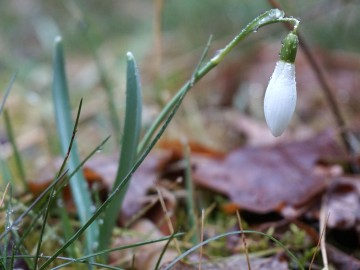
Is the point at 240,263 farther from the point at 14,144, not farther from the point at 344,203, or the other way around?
the point at 14,144

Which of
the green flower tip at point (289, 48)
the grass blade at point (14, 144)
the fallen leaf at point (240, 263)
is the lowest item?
the fallen leaf at point (240, 263)

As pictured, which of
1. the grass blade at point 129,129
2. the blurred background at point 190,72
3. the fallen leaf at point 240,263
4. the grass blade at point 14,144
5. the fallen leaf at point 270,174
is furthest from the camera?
the blurred background at point 190,72

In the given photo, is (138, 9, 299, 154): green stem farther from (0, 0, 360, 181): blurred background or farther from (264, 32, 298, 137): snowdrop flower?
(0, 0, 360, 181): blurred background

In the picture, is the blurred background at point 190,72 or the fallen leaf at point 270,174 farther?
the blurred background at point 190,72

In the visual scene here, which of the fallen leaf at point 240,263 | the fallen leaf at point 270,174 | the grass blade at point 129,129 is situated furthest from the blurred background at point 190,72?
the fallen leaf at point 240,263

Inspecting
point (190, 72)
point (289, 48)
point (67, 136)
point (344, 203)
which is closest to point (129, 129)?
point (67, 136)

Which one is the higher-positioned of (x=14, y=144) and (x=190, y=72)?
(x=14, y=144)

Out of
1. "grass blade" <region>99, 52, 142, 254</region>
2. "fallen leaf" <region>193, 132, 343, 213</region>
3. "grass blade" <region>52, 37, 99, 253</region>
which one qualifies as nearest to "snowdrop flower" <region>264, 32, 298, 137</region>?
"grass blade" <region>99, 52, 142, 254</region>

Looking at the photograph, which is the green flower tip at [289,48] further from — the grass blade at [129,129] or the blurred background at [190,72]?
the blurred background at [190,72]
